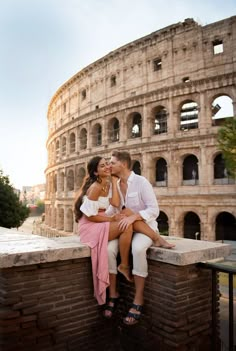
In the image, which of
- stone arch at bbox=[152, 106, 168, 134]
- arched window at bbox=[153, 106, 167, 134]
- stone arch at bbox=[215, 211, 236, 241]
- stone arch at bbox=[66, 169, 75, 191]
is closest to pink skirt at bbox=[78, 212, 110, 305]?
stone arch at bbox=[215, 211, 236, 241]

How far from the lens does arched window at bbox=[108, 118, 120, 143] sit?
2448 centimetres

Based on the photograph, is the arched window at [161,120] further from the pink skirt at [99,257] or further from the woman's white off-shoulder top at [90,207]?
the pink skirt at [99,257]

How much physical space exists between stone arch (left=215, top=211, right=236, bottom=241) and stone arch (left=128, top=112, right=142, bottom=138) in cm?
946

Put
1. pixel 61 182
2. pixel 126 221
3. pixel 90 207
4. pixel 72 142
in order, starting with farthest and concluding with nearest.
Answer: pixel 61 182, pixel 72 142, pixel 90 207, pixel 126 221

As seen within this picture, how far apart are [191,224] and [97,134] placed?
38.7 ft

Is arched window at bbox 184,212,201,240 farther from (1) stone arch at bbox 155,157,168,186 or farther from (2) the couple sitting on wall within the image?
(2) the couple sitting on wall

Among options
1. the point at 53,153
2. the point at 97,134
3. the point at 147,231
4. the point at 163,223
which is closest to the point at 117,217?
the point at 147,231

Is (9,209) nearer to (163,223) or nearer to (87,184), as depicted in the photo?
(163,223)

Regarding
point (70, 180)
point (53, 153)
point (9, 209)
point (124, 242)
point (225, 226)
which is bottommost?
point (225, 226)

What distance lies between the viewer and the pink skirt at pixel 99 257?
2939 millimetres

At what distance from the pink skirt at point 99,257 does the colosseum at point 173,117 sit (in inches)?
650

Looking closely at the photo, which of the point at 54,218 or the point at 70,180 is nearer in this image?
the point at 70,180

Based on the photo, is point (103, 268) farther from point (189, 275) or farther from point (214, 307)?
point (214, 307)

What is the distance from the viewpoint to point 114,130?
2459 centimetres
